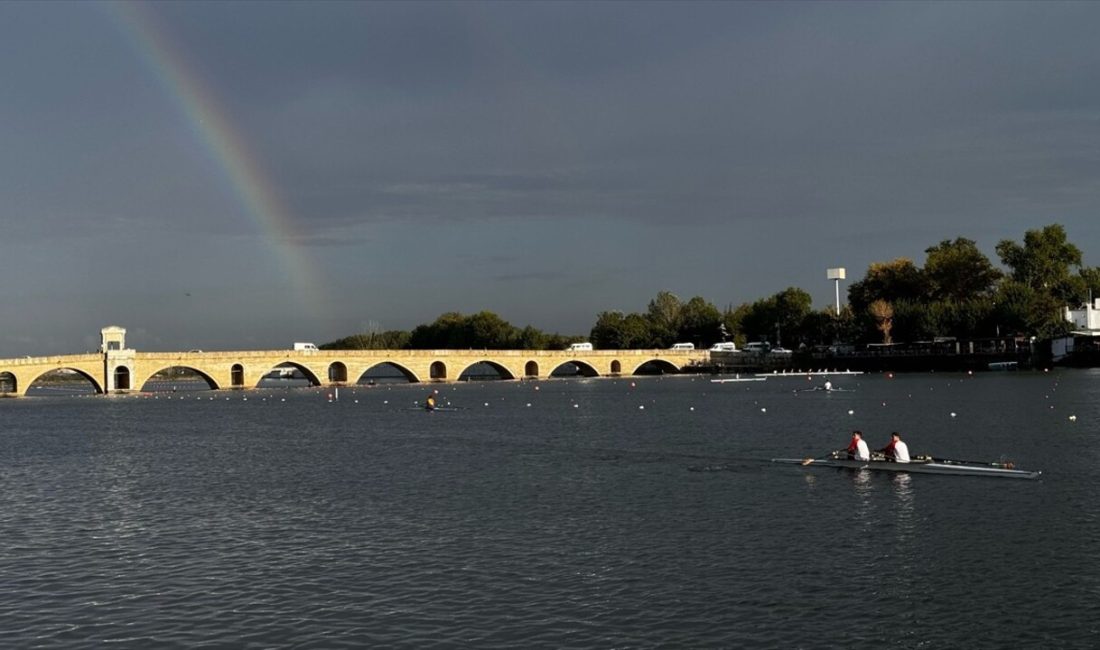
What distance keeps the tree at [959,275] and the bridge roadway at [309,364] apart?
40.9m

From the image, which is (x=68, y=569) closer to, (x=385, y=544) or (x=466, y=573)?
(x=385, y=544)

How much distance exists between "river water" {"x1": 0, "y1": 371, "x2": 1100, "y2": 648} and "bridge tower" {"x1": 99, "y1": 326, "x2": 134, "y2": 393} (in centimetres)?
6963

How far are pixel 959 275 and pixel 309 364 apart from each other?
331 feet

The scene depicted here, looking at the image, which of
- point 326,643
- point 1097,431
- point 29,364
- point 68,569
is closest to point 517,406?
point 1097,431

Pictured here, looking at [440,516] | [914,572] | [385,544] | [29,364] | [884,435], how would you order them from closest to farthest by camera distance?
[914,572]
[385,544]
[440,516]
[884,435]
[29,364]

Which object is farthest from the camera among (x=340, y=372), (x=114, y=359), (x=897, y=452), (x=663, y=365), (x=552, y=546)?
(x=663, y=365)

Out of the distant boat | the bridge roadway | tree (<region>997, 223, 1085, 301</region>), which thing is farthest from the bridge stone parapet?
the distant boat

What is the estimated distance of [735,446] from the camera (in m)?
47.3

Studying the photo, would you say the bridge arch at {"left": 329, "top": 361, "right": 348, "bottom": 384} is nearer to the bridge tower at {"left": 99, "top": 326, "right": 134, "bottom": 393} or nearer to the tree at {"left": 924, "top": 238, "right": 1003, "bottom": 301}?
the bridge tower at {"left": 99, "top": 326, "right": 134, "bottom": 393}

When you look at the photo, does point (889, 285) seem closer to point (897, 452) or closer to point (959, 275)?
point (959, 275)

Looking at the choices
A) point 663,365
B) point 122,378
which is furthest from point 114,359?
point 663,365

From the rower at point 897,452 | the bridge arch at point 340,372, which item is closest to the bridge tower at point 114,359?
the bridge arch at point 340,372

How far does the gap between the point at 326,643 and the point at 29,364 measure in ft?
346

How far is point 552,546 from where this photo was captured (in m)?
24.8
